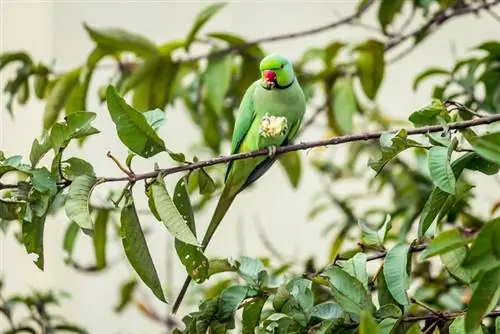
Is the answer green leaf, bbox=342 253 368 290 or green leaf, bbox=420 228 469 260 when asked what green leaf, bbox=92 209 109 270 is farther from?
green leaf, bbox=420 228 469 260

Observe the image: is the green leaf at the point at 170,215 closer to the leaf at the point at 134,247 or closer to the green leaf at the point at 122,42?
the leaf at the point at 134,247

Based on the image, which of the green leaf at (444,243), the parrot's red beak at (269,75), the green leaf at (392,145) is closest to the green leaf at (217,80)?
the parrot's red beak at (269,75)

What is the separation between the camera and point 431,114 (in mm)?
542

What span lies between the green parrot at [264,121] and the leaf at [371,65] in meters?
0.34

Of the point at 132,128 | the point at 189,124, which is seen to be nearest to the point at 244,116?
the point at 132,128

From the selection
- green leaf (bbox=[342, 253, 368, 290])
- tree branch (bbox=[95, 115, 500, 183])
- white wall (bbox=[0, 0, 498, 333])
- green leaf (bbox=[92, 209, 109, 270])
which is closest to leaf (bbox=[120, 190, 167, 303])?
tree branch (bbox=[95, 115, 500, 183])

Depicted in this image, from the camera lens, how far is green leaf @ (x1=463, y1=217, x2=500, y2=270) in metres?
0.39

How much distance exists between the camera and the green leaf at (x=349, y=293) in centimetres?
51

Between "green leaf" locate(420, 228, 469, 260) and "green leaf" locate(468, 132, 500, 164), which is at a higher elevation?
"green leaf" locate(468, 132, 500, 164)

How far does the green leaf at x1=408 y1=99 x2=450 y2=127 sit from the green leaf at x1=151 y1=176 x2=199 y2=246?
7.1 inches

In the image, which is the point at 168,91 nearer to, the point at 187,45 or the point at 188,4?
the point at 187,45

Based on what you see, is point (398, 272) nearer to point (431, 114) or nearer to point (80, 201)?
point (431, 114)

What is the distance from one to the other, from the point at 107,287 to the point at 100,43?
1.09m

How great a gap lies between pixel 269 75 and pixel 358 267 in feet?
0.54
